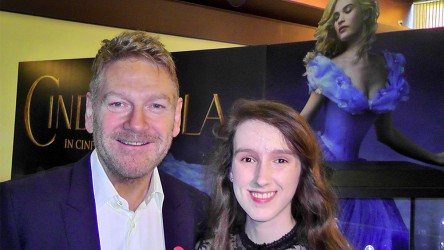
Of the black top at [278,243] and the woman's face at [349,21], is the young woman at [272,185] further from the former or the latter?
the woman's face at [349,21]

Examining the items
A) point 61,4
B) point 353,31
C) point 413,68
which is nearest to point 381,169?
point 413,68

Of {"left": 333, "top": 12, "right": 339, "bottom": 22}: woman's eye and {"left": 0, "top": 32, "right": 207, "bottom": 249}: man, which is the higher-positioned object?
{"left": 333, "top": 12, "right": 339, "bottom": 22}: woman's eye

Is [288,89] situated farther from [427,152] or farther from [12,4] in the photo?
[12,4]

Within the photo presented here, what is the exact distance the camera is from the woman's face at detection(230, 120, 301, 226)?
1.38 meters

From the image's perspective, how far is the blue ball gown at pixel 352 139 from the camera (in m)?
2.13

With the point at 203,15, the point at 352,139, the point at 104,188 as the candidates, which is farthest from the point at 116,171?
the point at 203,15

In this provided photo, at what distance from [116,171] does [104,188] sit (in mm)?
63

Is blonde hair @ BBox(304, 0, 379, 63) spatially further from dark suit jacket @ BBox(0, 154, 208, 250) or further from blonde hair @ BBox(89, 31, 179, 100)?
dark suit jacket @ BBox(0, 154, 208, 250)

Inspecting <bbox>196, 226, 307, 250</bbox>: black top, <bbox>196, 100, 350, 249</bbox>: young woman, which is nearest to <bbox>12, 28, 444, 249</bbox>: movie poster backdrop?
<bbox>196, 100, 350, 249</bbox>: young woman

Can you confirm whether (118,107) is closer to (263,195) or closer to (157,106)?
(157,106)

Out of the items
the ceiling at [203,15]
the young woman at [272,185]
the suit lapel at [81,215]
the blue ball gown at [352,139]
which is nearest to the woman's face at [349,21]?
the blue ball gown at [352,139]

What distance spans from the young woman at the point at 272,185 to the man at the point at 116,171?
0.17 m

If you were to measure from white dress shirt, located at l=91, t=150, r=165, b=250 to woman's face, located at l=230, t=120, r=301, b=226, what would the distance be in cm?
29

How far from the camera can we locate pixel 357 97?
2.12 m
